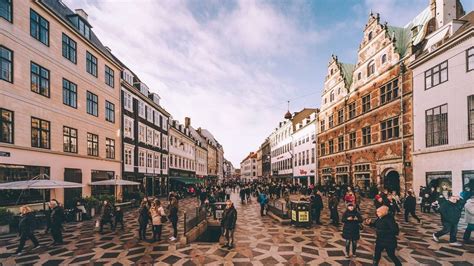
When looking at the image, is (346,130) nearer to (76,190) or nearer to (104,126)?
(104,126)

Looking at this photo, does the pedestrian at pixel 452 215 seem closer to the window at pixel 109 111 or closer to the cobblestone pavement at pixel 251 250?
the cobblestone pavement at pixel 251 250

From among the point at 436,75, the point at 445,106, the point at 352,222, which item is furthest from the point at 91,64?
the point at 445,106

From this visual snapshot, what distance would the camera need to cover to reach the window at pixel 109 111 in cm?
2628

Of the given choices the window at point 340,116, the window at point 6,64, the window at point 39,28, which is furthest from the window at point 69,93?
the window at point 340,116

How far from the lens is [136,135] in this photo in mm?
32219

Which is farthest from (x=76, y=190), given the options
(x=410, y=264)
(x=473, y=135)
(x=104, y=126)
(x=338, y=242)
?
(x=473, y=135)

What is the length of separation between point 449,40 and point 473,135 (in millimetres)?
6619

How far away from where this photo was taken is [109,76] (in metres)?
27.0

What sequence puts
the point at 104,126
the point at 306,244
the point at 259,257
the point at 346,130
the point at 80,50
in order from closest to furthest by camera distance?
the point at 259,257
the point at 306,244
the point at 80,50
the point at 104,126
the point at 346,130

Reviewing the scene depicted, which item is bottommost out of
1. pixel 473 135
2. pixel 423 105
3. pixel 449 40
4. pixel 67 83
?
pixel 473 135

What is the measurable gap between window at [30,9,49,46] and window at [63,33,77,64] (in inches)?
78.1

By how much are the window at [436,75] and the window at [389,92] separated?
3.92 meters

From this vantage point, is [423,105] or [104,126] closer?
[423,105]

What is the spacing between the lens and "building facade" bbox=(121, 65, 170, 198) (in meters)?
30.1
